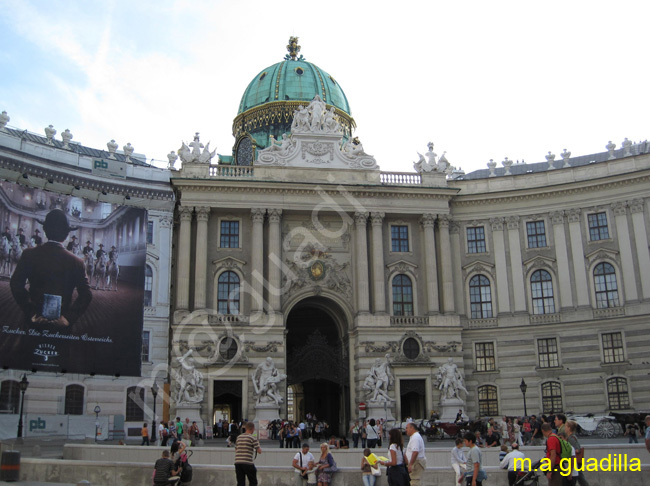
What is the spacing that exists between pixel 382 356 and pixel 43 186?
23.9 m

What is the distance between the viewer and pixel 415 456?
1616 centimetres

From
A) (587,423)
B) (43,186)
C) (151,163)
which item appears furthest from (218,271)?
(587,423)

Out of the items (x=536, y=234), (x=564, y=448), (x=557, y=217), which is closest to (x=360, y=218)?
(x=536, y=234)

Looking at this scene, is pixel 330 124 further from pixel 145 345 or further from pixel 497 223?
pixel 145 345

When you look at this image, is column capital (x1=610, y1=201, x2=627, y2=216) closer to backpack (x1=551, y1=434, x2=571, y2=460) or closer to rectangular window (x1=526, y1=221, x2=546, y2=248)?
rectangular window (x1=526, y1=221, x2=546, y2=248)

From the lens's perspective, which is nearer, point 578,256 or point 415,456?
point 415,456

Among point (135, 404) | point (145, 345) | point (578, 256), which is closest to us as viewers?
point (135, 404)

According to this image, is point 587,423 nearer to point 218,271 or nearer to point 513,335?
point 513,335

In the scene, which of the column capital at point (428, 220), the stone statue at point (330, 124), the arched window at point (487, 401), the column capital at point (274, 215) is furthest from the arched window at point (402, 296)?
the stone statue at point (330, 124)

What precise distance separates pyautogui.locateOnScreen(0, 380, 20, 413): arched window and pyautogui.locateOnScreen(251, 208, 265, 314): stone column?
14.8 metres

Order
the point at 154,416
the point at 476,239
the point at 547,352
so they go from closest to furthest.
→ 1. the point at 154,416
2. the point at 547,352
3. the point at 476,239

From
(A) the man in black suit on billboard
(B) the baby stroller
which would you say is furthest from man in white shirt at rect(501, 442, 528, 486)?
(A) the man in black suit on billboard

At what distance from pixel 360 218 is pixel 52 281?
20520mm

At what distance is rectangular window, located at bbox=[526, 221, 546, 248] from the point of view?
52.9 m
